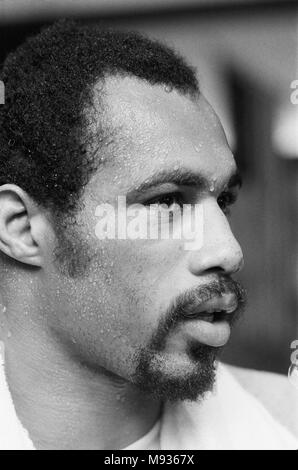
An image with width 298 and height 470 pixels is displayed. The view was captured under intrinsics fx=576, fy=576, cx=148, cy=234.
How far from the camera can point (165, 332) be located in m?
1.01

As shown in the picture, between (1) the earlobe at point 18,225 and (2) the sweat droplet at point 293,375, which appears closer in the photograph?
(1) the earlobe at point 18,225

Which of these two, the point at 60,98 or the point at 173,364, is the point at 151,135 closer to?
the point at 60,98

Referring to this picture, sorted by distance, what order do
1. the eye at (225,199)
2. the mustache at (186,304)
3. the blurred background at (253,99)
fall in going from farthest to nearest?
1. the blurred background at (253,99)
2. the eye at (225,199)
3. the mustache at (186,304)

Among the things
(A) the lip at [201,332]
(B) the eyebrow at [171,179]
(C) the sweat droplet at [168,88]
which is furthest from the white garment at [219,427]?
(C) the sweat droplet at [168,88]

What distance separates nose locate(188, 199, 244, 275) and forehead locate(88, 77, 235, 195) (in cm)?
9

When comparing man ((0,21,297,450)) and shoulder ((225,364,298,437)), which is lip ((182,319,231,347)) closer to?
man ((0,21,297,450))

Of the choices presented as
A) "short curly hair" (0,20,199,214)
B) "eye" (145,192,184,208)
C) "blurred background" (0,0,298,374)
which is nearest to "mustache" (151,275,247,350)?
"eye" (145,192,184,208)

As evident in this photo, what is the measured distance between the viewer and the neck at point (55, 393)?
3.55ft

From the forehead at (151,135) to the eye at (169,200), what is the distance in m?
0.05

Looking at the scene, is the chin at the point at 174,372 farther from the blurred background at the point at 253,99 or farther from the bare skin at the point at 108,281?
the blurred background at the point at 253,99

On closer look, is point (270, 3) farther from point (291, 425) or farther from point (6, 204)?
point (291, 425)

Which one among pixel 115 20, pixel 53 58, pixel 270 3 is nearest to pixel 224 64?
pixel 270 3

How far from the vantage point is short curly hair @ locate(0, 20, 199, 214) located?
102 centimetres

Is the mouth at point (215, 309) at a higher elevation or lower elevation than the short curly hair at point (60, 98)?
lower
